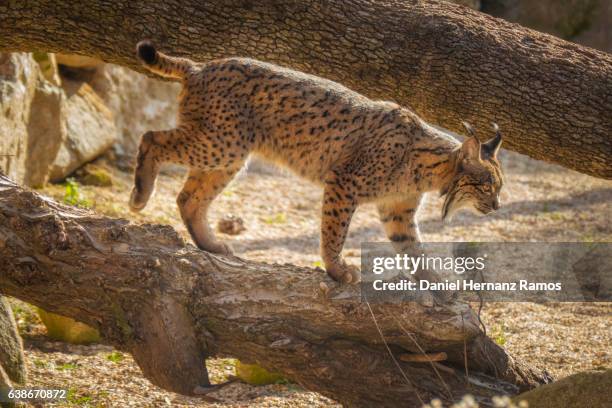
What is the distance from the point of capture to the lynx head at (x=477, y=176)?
619cm

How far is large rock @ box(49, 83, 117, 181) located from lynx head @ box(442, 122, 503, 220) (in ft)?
17.7

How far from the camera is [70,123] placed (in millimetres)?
10539

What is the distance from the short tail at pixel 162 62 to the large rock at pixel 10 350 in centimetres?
199

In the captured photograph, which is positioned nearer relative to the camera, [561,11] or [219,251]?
[219,251]

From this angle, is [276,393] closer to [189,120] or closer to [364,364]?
[364,364]

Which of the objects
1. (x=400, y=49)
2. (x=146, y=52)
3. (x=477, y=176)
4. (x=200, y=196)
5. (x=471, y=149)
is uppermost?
(x=400, y=49)

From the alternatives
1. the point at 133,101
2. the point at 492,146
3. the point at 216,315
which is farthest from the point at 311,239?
the point at 216,315

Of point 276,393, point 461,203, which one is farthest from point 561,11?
point 276,393

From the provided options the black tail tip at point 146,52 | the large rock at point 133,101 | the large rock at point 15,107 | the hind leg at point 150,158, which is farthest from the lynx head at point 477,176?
the large rock at point 133,101

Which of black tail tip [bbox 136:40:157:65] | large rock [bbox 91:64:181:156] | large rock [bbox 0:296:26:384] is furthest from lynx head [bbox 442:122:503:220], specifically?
large rock [bbox 91:64:181:156]

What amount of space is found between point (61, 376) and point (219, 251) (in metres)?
1.52

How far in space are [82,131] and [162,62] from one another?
15.3ft

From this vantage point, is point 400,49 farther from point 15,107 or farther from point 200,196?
point 15,107

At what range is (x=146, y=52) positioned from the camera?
608 centimetres
